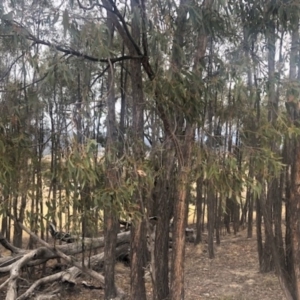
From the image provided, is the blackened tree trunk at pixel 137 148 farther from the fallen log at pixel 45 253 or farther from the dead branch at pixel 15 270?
the fallen log at pixel 45 253

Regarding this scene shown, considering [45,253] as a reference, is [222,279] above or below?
below

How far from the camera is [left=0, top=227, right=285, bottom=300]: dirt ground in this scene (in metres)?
7.72

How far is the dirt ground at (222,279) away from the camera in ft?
25.3

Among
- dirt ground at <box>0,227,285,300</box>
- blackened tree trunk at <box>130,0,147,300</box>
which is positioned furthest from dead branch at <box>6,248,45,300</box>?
blackened tree trunk at <box>130,0,147,300</box>

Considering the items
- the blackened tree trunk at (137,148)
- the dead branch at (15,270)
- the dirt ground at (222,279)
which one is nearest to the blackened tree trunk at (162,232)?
the blackened tree trunk at (137,148)

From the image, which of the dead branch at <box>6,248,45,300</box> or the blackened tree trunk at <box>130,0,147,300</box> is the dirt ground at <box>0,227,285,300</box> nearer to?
the dead branch at <box>6,248,45,300</box>

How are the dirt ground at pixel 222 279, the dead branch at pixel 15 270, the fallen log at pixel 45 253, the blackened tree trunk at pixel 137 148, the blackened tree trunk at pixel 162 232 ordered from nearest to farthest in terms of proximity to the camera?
the blackened tree trunk at pixel 137 148
the blackened tree trunk at pixel 162 232
the dead branch at pixel 15 270
the dirt ground at pixel 222 279
the fallen log at pixel 45 253

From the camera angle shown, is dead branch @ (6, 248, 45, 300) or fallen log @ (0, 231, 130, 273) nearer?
dead branch @ (6, 248, 45, 300)

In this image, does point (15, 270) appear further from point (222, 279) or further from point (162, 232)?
point (222, 279)

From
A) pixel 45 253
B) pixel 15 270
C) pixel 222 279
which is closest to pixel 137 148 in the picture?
pixel 15 270

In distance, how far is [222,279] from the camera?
8805mm

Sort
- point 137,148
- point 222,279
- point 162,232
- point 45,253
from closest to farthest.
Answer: point 137,148
point 162,232
point 45,253
point 222,279

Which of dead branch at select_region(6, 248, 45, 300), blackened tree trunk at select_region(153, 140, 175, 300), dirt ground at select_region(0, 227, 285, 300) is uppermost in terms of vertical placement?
blackened tree trunk at select_region(153, 140, 175, 300)

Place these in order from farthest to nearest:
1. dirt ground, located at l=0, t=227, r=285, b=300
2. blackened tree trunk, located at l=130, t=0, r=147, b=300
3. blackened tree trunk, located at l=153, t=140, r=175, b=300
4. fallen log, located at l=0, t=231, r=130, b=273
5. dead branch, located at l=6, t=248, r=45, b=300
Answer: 1. fallen log, located at l=0, t=231, r=130, b=273
2. dirt ground, located at l=0, t=227, r=285, b=300
3. dead branch, located at l=6, t=248, r=45, b=300
4. blackened tree trunk, located at l=153, t=140, r=175, b=300
5. blackened tree trunk, located at l=130, t=0, r=147, b=300
